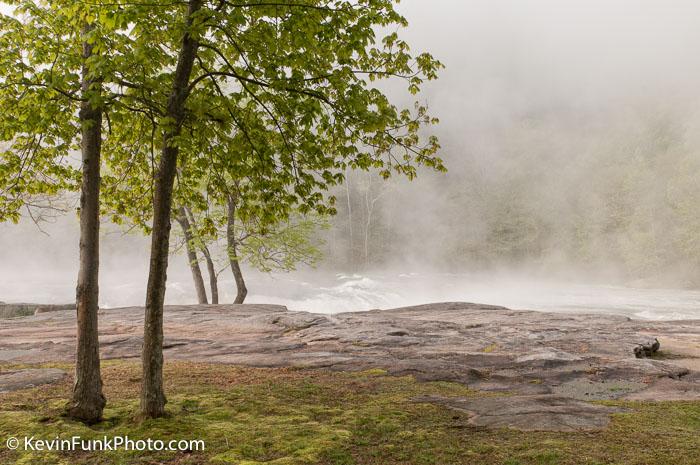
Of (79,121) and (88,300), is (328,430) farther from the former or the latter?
(79,121)

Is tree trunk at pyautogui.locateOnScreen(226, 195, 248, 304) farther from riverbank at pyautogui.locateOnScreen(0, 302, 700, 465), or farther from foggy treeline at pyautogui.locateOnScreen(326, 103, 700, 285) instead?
foggy treeline at pyautogui.locateOnScreen(326, 103, 700, 285)

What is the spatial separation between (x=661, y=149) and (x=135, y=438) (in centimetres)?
12330

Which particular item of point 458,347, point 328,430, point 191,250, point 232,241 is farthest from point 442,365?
point 191,250

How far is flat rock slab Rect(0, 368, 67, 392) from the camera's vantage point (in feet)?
31.0

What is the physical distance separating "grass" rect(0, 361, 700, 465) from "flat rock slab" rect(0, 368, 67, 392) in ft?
1.50

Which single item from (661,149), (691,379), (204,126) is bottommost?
(691,379)

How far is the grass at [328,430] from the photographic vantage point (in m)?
5.94

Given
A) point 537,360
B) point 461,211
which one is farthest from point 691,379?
point 461,211

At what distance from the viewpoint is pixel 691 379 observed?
11.4m

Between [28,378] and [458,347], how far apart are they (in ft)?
39.8

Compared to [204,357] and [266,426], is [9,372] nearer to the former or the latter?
[204,357]

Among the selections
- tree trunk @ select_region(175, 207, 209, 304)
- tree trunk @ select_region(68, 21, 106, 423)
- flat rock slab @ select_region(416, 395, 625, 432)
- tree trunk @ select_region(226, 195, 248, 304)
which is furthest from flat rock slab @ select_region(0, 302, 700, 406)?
tree trunk @ select_region(68, 21, 106, 423)

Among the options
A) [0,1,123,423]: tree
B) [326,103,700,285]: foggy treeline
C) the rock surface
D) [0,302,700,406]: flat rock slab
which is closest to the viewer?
[0,1,123,423]: tree

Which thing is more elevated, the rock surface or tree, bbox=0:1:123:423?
tree, bbox=0:1:123:423
